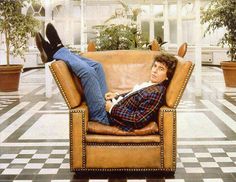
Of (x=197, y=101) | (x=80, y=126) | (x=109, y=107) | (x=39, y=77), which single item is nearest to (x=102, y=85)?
(x=109, y=107)

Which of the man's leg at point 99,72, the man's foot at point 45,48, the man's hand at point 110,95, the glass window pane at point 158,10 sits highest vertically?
the glass window pane at point 158,10

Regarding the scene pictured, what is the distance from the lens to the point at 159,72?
394 cm

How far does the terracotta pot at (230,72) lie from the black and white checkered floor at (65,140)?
0.56 metres

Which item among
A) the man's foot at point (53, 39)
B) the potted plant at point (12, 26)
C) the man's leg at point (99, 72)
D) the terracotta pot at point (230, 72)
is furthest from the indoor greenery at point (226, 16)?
the man's foot at point (53, 39)

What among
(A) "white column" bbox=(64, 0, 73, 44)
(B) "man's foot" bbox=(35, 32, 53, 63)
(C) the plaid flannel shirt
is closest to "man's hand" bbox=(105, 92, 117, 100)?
(C) the plaid flannel shirt

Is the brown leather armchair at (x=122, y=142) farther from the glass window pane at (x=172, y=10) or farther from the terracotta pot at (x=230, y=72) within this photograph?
the glass window pane at (x=172, y=10)

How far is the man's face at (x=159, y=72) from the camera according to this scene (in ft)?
12.9

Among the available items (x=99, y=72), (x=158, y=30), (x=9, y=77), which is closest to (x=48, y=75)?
(x=9, y=77)

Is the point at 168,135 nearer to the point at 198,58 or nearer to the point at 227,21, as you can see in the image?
the point at 198,58

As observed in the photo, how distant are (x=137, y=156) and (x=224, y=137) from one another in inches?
71.7

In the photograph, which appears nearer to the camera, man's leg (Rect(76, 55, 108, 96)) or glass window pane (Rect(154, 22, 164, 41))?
man's leg (Rect(76, 55, 108, 96))

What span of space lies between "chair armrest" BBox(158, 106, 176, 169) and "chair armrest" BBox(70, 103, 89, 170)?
62cm

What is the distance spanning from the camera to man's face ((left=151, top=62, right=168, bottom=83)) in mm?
3924

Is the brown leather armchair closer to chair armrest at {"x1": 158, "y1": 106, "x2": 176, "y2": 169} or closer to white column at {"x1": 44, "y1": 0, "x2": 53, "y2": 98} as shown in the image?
chair armrest at {"x1": 158, "y1": 106, "x2": 176, "y2": 169}
